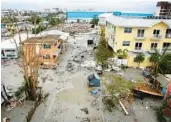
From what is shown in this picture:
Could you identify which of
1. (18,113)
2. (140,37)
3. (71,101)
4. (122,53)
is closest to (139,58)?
(122,53)

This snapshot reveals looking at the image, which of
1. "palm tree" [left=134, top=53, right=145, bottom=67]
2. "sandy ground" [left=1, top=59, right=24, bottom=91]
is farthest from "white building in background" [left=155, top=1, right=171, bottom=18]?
"sandy ground" [left=1, top=59, right=24, bottom=91]

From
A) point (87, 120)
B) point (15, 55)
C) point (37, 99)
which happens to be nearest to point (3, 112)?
point (37, 99)

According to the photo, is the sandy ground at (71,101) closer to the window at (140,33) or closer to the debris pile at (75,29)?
the window at (140,33)

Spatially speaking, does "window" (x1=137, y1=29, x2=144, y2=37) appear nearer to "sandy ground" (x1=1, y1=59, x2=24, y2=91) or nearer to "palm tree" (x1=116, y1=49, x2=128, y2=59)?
"palm tree" (x1=116, y1=49, x2=128, y2=59)

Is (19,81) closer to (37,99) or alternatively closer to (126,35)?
(37,99)

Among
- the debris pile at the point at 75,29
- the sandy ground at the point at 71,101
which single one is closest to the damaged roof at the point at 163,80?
the sandy ground at the point at 71,101

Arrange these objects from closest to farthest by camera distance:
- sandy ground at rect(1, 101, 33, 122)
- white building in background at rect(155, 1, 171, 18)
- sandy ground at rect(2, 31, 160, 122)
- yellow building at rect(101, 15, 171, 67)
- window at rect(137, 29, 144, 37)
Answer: sandy ground at rect(1, 101, 33, 122)
sandy ground at rect(2, 31, 160, 122)
yellow building at rect(101, 15, 171, 67)
window at rect(137, 29, 144, 37)
white building in background at rect(155, 1, 171, 18)
